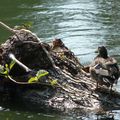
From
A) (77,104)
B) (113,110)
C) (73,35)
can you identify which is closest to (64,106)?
(77,104)

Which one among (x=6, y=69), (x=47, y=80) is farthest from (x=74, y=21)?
(x=6, y=69)

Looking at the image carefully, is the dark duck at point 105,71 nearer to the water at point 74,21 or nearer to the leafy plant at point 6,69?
the leafy plant at point 6,69

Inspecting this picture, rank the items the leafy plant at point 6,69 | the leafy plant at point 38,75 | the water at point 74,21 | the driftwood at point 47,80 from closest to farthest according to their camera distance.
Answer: the leafy plant at point 38,75
the leafy plant at point 6,69
the driftwood at point 47,80
the water at point 74,21

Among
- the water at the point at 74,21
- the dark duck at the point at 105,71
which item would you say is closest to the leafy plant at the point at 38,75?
the dark duck at the point at 105,71

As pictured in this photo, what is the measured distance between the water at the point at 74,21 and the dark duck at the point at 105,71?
342 cm

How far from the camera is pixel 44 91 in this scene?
1107 centimetres

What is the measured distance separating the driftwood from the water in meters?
2.70

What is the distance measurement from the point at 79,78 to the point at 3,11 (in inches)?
390

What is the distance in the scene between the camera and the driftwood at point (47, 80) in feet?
34.8

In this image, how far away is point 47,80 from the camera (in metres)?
11.1

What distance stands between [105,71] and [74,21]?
26.7 ft

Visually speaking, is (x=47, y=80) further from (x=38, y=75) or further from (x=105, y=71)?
(x=105, y=71)

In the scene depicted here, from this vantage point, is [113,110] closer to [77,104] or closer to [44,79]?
[77,104]

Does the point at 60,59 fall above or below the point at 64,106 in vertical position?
above
